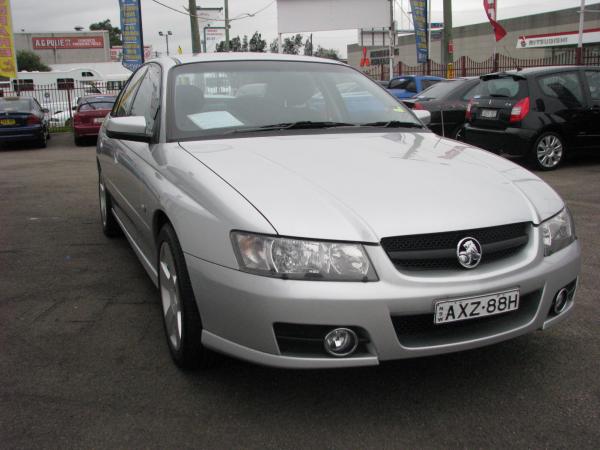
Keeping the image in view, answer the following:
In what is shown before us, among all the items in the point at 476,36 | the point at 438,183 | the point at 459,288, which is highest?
the point at 476,36

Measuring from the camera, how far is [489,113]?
9.52 meters

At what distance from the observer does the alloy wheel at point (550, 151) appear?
915cm

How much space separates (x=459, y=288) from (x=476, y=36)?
169 ft

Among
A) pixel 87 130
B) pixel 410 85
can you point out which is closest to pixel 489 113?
pixel 410 85

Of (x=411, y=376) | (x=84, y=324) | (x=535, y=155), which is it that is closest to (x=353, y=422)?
(x=411, y=376)

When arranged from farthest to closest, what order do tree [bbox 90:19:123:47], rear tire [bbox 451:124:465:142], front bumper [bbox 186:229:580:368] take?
tree [bbox 90:19:123:47] → rear tire [bbox 451:124:465:142] → front bumper [bbox 186:229:580:368]

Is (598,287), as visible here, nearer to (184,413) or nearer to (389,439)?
(389,439)

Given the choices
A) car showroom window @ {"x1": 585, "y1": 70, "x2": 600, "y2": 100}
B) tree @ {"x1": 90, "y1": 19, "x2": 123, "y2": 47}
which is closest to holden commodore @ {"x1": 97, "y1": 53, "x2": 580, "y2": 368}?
car showroom window @ {"x1": 585, "y1": 70, "x2": 600, "y2": 100}

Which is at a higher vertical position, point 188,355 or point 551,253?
point 551,253

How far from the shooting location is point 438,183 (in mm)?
2867

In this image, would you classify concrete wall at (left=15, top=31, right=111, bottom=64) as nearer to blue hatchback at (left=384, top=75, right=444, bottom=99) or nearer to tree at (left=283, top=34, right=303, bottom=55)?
tree at (left=283, top=34, right=303, bottom=55)

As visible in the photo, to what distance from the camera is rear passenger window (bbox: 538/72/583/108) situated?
30.0ft

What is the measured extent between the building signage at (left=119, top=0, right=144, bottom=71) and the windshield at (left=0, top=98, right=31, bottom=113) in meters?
6.85

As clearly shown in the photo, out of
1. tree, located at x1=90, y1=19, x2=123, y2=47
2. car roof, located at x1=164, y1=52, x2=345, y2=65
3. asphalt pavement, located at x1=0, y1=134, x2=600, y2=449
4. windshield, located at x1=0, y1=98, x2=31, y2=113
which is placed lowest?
asphalt pavement, located at x1=0, y1=134, x2=600, y2=449
